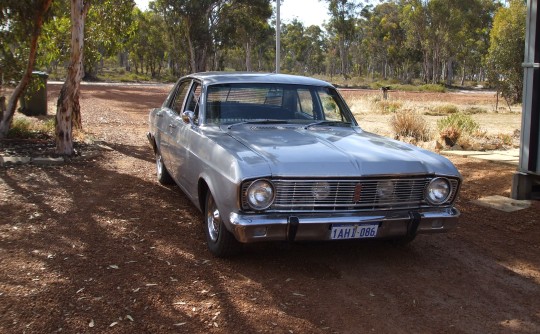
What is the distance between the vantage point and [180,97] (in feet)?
20.9

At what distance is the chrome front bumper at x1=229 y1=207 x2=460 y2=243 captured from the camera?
3.94 meters

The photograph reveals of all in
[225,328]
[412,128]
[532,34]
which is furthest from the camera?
[412,128]

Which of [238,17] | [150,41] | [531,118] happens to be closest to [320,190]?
[531,118]

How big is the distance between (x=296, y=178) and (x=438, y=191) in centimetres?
124

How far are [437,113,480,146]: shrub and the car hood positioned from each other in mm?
6444

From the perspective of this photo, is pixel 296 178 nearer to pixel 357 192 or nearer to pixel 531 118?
pixel 357 192

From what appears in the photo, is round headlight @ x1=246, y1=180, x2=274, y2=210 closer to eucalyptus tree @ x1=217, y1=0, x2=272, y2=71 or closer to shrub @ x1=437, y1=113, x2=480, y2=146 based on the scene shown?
shrub @ x1=437, y1=113, x2=480, y2=146

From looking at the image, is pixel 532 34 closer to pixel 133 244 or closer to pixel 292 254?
pixel 292 254

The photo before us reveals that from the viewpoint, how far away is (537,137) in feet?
20.7

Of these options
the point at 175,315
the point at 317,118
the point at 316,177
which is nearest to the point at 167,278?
the point at 175,315

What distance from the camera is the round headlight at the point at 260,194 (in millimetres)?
3951

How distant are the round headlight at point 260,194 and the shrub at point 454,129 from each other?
787 cm

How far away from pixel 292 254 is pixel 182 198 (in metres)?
2.33

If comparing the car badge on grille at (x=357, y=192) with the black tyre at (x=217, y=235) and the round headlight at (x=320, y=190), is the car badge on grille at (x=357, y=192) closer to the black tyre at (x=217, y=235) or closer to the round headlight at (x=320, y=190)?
the round headlight at (x=320, y=190)
